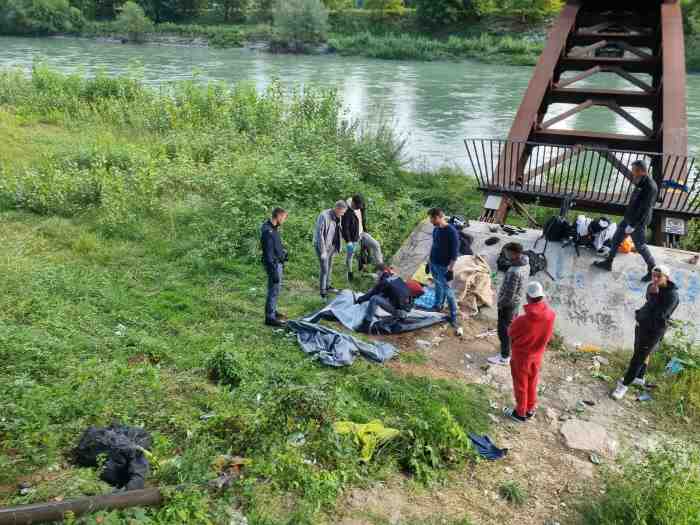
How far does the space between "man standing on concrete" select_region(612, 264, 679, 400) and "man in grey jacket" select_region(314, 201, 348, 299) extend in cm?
374

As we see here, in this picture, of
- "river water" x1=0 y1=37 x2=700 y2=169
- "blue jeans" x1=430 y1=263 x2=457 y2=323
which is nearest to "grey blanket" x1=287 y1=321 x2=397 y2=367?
"blue jeans" x1=430 y1=263 x2=457 y2=323

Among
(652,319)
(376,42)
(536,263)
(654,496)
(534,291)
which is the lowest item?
(654,496)

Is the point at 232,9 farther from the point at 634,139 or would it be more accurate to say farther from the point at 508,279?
the point at 508,279

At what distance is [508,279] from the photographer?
612 centimetres

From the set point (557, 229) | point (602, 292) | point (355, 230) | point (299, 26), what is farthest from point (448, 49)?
point (602, 292)

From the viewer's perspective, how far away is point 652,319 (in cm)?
569

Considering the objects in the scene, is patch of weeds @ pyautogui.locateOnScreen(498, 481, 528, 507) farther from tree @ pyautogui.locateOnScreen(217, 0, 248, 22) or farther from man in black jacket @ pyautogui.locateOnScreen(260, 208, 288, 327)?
tree @ pyautogui.locateOnScreen(217, 0, 248, 22)

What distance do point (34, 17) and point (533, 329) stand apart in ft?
194

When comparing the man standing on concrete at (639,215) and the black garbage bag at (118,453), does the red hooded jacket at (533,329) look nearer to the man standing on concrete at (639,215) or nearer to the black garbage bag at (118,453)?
the man standing on concrete at (639,215)

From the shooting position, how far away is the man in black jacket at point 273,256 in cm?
665

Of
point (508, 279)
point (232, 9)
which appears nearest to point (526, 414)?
point (508, 279)

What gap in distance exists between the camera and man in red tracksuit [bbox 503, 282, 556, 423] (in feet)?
16.6

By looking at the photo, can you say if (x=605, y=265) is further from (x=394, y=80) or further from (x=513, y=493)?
(x=394, y=80)

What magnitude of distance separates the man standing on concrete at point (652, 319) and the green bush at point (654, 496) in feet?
4.91
